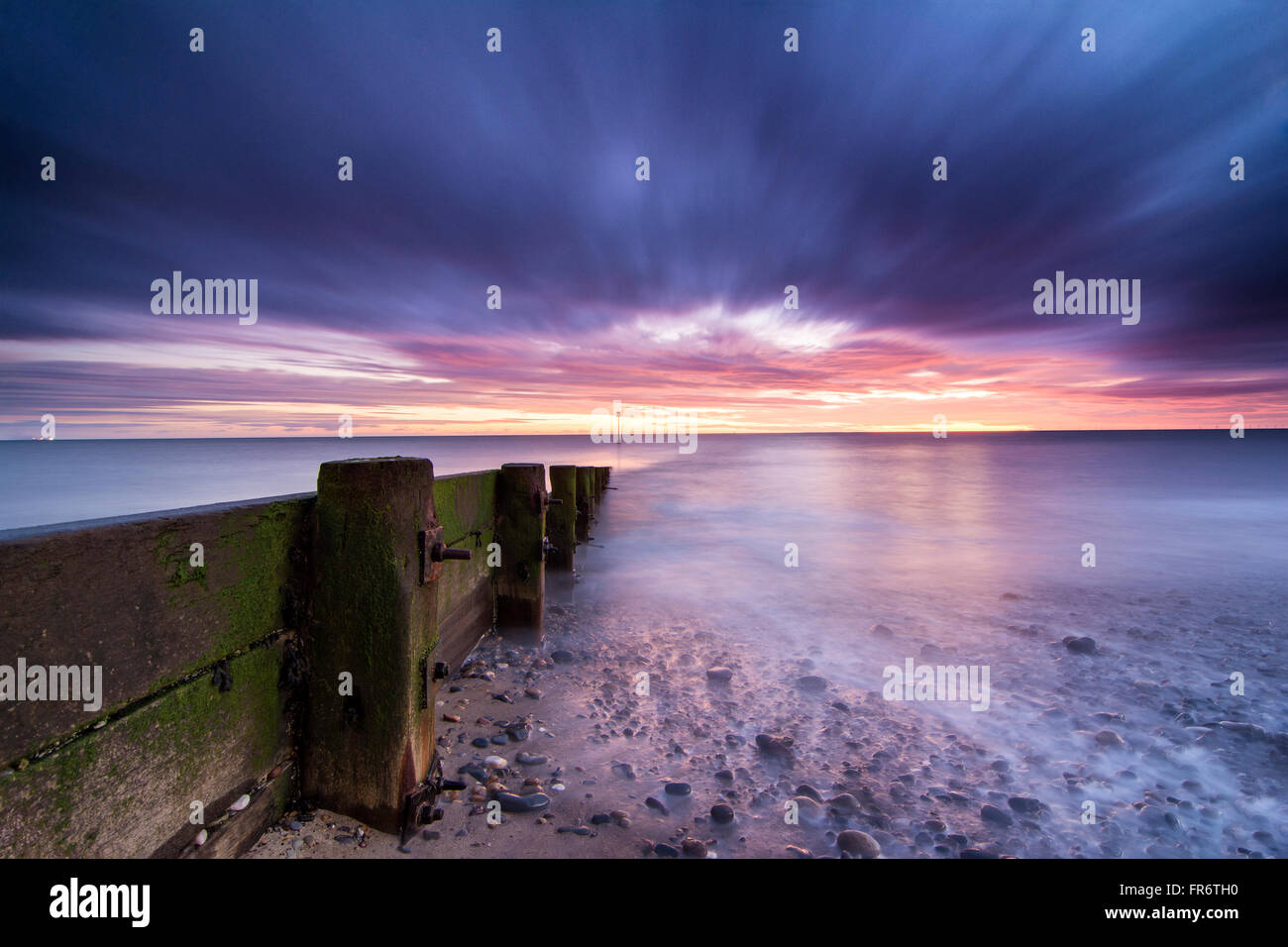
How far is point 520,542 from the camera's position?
6.18 m

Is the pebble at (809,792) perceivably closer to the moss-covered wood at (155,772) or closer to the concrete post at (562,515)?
the moss-covered wood at (155,772)

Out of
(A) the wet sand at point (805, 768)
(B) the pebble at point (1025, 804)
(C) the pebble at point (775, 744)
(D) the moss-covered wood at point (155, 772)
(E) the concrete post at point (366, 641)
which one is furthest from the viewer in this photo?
(C) the pebble at point (775, 744)

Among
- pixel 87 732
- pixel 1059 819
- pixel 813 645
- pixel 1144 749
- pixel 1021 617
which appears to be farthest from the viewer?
pixel 1021 617

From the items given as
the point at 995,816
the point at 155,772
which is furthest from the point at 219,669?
the point at 995,816

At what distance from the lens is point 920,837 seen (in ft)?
11.3

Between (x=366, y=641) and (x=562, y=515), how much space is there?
557 cm

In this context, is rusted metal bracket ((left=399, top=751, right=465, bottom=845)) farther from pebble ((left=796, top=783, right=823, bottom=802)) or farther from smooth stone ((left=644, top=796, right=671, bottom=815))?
pebble ((left=796, top=783, right=823, bottom=802))

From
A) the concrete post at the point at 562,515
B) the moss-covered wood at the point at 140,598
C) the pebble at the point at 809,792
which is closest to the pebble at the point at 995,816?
the pebble at the point at 809,792

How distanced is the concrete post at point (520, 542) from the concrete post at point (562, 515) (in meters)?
1.64

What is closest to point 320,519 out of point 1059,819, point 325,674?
point 325,674

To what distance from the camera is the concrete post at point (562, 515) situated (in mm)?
8094

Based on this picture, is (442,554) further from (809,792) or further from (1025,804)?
(1025,804)
